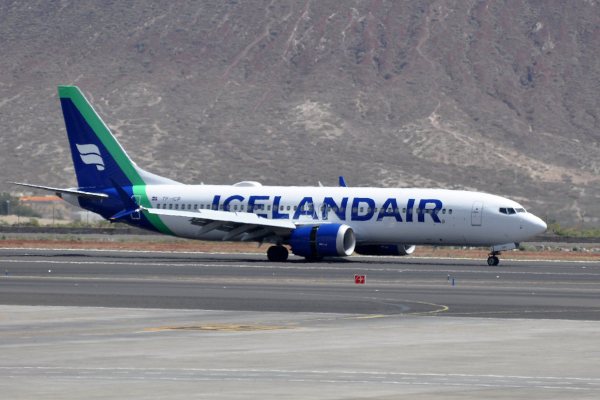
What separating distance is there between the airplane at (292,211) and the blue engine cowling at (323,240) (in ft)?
0.15

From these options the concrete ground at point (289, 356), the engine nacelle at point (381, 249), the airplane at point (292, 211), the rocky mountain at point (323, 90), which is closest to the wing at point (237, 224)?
the airplane at point (292, 211)

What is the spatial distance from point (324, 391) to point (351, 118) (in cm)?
Result: 14741

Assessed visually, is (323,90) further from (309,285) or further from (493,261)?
(309,285)

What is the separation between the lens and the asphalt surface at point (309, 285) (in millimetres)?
37750

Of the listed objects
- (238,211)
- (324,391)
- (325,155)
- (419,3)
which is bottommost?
(324,391)

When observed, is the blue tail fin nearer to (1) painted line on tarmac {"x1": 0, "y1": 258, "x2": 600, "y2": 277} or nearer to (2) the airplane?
(2) the airplane

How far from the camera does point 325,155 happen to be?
161 metres

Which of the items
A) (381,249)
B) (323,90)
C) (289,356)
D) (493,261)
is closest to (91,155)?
(381,249)

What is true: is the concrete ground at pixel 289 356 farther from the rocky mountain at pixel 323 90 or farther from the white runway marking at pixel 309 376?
the rocky mountain at pixel 323 90

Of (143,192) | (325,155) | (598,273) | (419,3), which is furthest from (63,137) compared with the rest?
(598,273)

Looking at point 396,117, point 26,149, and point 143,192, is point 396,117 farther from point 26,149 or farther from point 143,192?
point 143,192

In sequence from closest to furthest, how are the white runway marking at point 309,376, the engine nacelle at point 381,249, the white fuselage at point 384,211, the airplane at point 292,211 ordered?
the white runway marking at point 309,376
the white fuselage at point 384,211
the airplane at point 292,211
the engine nacelle at point 381,249

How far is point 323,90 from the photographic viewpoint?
17150cm

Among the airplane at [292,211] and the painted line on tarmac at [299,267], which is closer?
the painted line on tarmac at [299,267]
